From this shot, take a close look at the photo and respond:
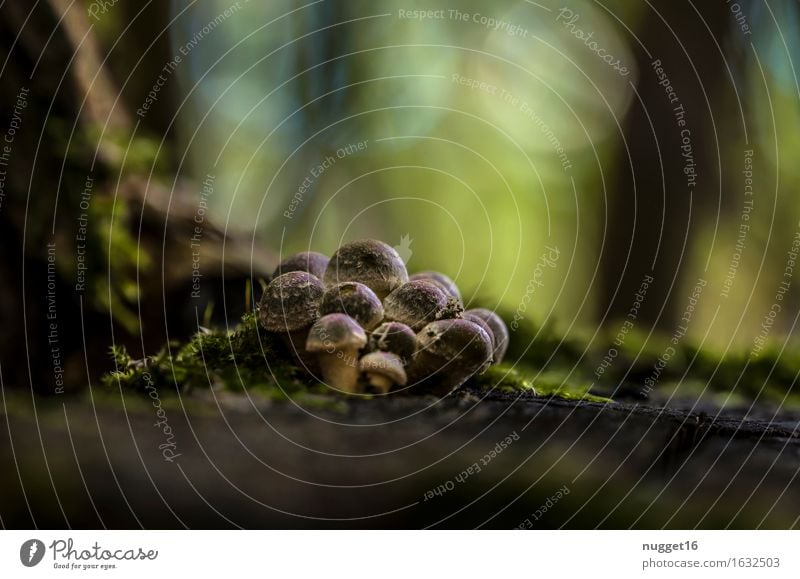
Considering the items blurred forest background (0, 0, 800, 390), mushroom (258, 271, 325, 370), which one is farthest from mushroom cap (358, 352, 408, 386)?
blurred forest background (0, 0, 800, 390)

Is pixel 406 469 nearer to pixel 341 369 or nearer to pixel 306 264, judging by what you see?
pixel 341 369

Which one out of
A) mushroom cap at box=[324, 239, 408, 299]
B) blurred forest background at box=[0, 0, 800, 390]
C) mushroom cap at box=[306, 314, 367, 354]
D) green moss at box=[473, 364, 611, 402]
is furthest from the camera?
blurred forest background at box=[0, 0, 800, 390]

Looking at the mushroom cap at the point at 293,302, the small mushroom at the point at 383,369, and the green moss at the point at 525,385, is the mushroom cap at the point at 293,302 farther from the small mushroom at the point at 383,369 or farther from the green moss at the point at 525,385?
the green moss at the point at 525,385

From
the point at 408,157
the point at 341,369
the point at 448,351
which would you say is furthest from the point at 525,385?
the point at 408,157

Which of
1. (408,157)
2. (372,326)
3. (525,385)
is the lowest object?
(525,385)

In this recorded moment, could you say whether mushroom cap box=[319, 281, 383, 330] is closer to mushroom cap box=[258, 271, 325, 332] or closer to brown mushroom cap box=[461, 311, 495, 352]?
mushroom cap box=[258, 271, 325, 332]
